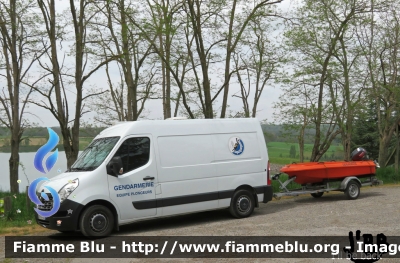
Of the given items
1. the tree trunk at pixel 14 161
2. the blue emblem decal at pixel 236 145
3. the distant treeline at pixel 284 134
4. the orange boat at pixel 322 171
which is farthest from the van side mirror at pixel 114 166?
the tree trunk at pixel 14 161

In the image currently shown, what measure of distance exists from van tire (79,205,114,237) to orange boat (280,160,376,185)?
256 inches

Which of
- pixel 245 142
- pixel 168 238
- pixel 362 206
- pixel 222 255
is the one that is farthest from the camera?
pixel 362 206

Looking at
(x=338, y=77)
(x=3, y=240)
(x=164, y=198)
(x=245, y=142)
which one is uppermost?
(x=338, y=77)

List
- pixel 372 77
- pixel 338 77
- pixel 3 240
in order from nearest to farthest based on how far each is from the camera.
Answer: pixel 3 240, pixel 338 77, pixel 372 77

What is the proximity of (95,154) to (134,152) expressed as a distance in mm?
891

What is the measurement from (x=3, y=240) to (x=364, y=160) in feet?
37.6

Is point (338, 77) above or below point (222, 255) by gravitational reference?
above

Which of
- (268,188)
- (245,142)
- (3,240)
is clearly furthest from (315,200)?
(3,240)

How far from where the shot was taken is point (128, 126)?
37.6ft

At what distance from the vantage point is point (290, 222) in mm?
11633

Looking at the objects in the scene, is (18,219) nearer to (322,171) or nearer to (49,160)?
(49,160)

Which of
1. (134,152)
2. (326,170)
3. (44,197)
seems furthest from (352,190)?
(44,197)

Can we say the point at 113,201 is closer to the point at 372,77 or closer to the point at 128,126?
the point at 128,126

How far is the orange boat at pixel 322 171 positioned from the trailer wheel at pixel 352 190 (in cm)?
31
